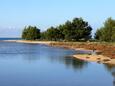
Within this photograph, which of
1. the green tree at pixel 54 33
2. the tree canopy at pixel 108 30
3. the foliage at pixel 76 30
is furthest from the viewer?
the green tree at pixel 54 33

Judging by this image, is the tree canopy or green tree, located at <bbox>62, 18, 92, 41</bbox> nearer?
the tree canopy

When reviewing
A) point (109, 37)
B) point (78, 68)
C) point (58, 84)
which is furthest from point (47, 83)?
point (109, 37)

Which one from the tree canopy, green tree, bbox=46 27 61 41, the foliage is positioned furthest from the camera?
green tree, bbox=46 27 61 41

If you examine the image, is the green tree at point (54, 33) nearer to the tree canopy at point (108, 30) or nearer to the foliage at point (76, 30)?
the foliage at point (76, 30)

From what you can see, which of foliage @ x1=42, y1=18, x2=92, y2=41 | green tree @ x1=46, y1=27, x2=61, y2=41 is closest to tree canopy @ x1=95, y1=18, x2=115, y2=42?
foliage @ x1=42, y1=18, x2=92, y2=41

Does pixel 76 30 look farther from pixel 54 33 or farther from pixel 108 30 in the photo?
pixel 108 30

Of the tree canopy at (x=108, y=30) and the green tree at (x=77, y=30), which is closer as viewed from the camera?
the tree canopy at (x=108, y=30)

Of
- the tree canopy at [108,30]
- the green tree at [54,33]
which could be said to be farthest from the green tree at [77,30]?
the tree canopy at [108,30]

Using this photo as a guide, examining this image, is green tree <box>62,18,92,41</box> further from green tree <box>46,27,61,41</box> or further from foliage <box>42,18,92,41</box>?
green tree <box>46,27,61,41</box>

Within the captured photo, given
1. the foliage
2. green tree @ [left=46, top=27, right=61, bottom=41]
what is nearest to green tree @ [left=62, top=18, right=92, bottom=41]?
the foliage

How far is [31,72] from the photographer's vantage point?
52.8 metres

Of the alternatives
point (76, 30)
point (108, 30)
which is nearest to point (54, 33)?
point (76, 30)

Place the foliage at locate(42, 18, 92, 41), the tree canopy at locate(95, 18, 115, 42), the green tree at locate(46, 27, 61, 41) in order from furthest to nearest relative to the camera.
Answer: the green tree at locate(46, 27, 61, 41) < the foliage at locate(42, 18, 92, 41) < the tree canopy at locate(95, 18, 115, 42)

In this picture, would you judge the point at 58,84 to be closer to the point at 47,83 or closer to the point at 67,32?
the point at 47,83
